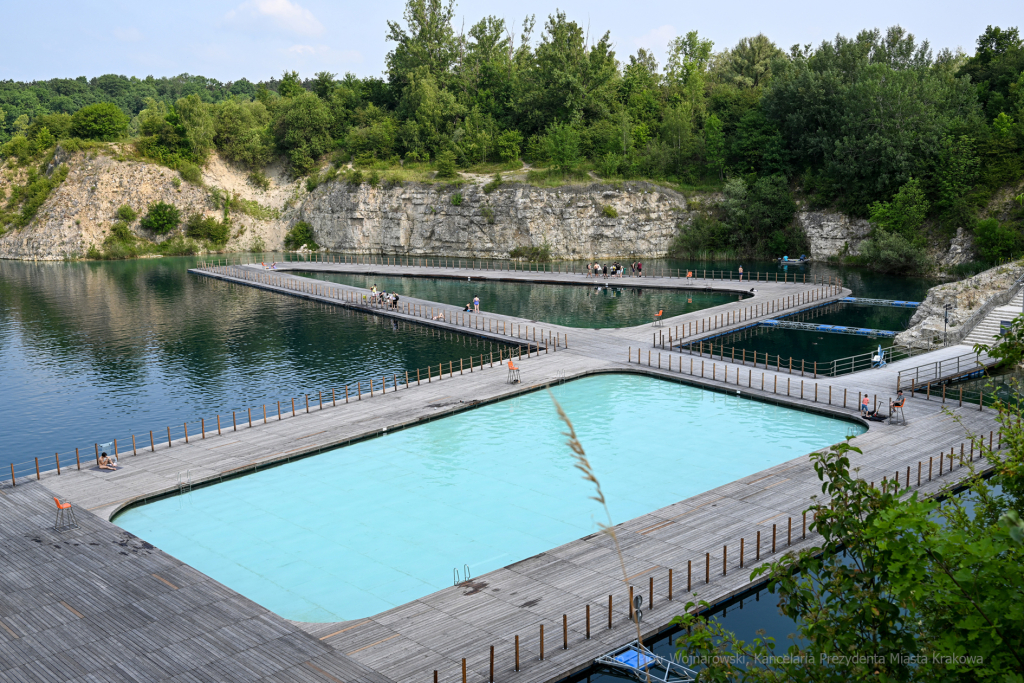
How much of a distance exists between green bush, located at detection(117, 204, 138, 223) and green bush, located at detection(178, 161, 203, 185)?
33.4ft

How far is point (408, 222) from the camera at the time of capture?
119 m

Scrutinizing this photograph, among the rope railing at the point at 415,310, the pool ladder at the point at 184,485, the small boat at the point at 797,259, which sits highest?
the small boat at the point at 797,259

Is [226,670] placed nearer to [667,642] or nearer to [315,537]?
[315,537]

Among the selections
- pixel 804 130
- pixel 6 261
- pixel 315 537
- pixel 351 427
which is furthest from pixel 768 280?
pixel 6 261

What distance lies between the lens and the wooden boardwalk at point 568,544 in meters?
20.5

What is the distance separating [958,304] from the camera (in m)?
52.5

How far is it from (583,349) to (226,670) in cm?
3562

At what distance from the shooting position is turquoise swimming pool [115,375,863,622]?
25875 millimetres

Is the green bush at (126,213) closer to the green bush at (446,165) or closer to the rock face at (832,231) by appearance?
the green bush at (446,165)

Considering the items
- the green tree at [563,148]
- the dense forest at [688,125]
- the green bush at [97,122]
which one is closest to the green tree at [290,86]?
the dense forest at [688,125]

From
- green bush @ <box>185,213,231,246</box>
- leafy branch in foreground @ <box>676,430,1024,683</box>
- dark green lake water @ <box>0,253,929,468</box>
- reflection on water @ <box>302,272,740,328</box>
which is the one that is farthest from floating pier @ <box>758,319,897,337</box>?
green bush @ <box>185,213,231,246</box>

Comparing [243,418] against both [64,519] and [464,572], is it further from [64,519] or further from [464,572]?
[464,572]

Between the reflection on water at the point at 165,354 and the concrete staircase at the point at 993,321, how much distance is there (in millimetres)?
30340

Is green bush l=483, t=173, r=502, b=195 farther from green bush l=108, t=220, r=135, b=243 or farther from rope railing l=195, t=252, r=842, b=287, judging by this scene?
green bush l=108, t=220, r=135, b=243
